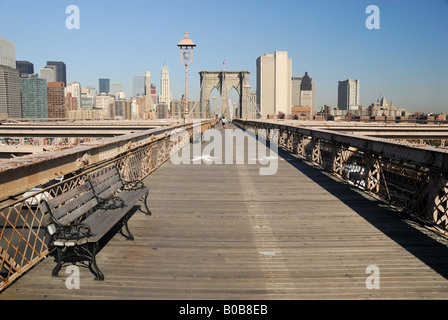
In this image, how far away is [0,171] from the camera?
352 cm

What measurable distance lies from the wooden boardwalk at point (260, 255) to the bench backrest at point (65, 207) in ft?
1.78

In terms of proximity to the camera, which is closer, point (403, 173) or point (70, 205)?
point (70, 205)

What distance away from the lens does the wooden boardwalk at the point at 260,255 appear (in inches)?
144

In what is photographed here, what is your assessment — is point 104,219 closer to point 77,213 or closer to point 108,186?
point 77,213

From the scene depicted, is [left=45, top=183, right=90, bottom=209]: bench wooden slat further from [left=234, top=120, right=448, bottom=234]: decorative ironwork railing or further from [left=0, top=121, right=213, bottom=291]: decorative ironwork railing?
[left=234, top=120, right=448, bottom=234]: decorative ironwork railing

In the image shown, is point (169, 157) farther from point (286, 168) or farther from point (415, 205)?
point (415, 205)

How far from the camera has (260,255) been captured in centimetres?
453

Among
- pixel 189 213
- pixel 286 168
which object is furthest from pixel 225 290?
pixel 286 168

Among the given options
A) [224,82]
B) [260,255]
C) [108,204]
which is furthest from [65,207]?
[224,82]

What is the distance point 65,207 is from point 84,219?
0.52m

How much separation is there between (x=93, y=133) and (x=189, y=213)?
11.8 meters

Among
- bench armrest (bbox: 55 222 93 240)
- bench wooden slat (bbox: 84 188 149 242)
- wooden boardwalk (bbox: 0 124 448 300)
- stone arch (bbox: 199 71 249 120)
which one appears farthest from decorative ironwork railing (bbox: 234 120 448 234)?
stone arch (bbox: 199 71 249 120)

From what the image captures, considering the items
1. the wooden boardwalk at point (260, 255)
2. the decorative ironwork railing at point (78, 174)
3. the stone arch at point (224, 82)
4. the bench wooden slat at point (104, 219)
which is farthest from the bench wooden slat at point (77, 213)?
the stone arch at point (224, 82)

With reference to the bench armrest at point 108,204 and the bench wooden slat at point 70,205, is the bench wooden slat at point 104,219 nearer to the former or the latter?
the bench armrest at point 108,204
